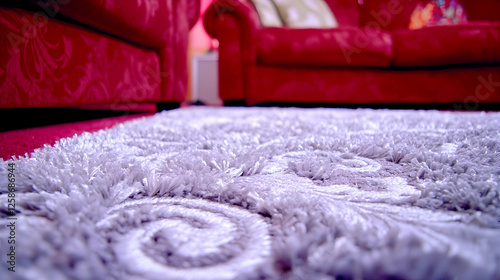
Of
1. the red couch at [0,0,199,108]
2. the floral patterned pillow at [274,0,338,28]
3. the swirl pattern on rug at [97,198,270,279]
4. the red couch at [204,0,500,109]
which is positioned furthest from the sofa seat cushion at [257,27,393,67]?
the swirl pattern on rug at [97,198,270,279]

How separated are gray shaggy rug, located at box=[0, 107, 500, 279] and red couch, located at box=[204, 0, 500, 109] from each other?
4.98 ft

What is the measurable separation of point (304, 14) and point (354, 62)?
70 cm

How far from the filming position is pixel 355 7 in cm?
278

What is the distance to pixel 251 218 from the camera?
0.28 m

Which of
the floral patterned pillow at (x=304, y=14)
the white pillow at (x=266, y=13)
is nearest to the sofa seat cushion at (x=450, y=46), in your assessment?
the floral patterned pillow at (x=304, y=14)

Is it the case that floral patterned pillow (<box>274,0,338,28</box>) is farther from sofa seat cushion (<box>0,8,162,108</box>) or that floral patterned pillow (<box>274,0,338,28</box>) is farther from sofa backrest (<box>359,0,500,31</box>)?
sofa seat cushion (<box>0,8,162,108</box>)

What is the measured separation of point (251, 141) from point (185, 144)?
0.14m

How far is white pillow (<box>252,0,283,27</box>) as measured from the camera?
7.00 ft

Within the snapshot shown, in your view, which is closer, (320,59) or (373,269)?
(373,269)

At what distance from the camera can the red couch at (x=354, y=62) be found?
1.82 metres

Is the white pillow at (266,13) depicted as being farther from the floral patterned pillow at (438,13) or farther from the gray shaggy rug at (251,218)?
the gray shaggy rug at (251,218)

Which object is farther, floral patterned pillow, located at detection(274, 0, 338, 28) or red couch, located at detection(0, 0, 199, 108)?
floral patterned pillow, located at detection(274, 0, 338, 28)

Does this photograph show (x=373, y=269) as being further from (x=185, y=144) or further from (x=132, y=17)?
(x=132, y=17)

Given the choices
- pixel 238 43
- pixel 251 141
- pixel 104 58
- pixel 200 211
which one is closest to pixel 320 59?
pixel 238 43
